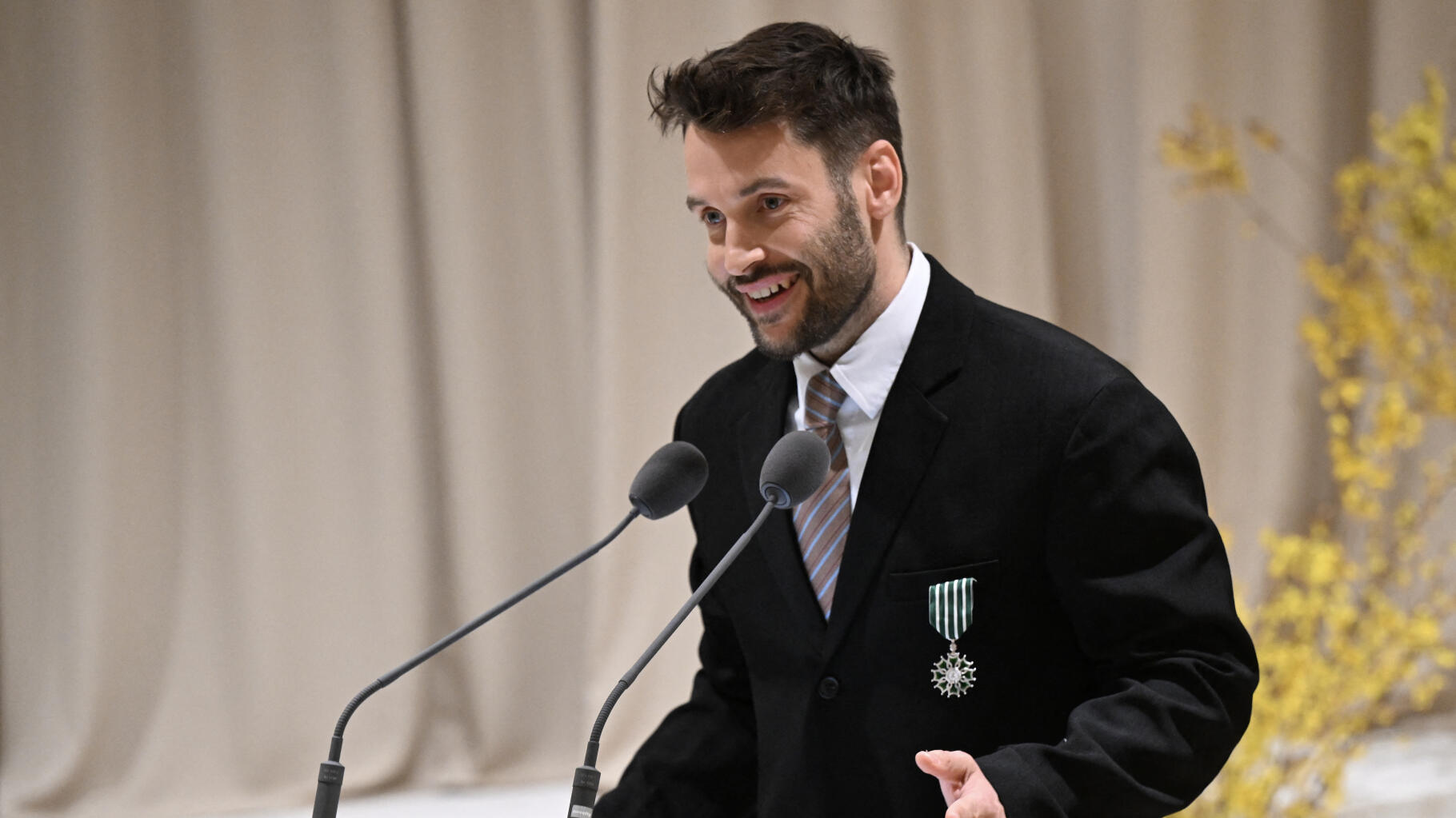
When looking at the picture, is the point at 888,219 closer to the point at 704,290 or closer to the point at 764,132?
the point at 764,132

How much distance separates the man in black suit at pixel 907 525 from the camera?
122 centimetres

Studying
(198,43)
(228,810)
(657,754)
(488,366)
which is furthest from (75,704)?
(657,754)

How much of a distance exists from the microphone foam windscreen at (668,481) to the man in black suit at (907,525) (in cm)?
17

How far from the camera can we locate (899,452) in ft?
4.54

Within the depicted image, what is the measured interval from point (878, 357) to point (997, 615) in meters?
0.29

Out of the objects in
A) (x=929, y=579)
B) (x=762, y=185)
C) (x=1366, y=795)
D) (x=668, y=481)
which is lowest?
(x=1366, y=795)

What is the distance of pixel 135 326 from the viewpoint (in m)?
3.03

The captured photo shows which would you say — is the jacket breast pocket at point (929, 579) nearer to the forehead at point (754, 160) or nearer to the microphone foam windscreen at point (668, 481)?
the microphone foam windscreen at point (668, 481)

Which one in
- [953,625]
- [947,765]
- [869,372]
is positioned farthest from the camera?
[869,372]

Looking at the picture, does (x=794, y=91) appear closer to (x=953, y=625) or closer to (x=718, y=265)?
(x=718, y=265)

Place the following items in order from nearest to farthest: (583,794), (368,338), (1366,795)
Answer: (583,794) → (1366,795) → (368,338)

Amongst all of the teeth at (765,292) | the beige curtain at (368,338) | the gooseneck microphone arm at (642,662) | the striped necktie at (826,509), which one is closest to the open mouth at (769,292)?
the teeth at (765,292)

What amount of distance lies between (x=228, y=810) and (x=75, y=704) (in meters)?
0.40

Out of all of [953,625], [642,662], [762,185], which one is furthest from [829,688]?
[762,185]
